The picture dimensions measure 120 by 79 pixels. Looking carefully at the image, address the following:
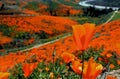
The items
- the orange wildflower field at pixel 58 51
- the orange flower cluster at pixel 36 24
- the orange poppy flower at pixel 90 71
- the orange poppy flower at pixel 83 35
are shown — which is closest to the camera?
the orange poppy flower at pixel 83 35

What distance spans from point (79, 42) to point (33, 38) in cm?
5771

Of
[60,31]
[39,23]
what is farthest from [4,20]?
[60,31]

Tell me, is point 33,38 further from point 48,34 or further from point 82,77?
point 82,77

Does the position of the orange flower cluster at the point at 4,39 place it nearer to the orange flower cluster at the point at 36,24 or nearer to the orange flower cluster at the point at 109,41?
the orange flower cluster at the point at 36,24

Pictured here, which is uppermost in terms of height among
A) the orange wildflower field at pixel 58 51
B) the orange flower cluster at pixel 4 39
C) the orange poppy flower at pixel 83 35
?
the orange poppy flower at pixel 83 35

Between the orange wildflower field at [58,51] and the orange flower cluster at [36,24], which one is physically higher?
the orange wildflower field at [58,51]

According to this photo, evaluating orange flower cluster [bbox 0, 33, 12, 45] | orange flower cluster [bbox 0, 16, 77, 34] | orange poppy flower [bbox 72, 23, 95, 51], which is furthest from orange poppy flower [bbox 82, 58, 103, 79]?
orange flower cluster [bbox 0, 16, 77, 34]

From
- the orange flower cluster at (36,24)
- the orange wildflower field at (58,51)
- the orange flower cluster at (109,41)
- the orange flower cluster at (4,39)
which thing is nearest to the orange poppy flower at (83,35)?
the orange wildflower field at (58,51)

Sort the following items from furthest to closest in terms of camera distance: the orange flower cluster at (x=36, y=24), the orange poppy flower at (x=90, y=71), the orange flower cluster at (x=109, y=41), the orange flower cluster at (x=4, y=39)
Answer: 1. the orange flower cluster at (x=36, y=24)
2. the orange flower cluster at (x=4, y=39)
3. the orange flower cluster at (x=109, y=41)
4. the orange poppy flower at (x=90, y=71)

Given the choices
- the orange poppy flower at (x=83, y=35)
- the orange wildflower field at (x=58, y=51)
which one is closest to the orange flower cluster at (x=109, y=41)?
the orange wildflower field at (x=58, y=51)

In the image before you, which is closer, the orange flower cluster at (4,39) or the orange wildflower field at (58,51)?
the orange wildflower field at (58,51)

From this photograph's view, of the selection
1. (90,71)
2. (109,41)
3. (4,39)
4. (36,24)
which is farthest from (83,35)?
(36,24)

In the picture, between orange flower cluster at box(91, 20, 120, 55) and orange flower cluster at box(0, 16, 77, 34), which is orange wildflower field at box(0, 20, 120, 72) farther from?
orange flower cluster at box(0, 16, 77, 34)

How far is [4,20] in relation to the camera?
230 ft
